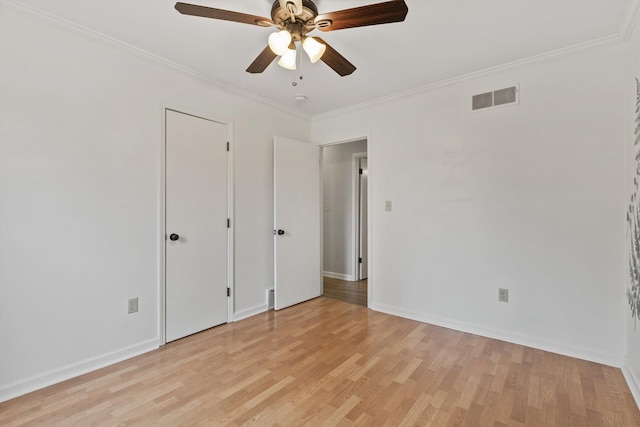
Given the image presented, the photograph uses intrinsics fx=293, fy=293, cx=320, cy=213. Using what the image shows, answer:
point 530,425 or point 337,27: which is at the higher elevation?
point 337,27

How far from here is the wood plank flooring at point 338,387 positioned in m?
1.68

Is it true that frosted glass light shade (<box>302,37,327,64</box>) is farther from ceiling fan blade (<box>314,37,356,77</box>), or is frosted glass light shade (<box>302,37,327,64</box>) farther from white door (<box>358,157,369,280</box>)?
white door (<box>358,157,369,280</box>)

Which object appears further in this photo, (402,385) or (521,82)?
(521,82)

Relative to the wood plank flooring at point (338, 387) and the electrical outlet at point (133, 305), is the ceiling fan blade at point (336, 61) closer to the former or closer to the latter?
the wood plank flooring at point (338, 387)

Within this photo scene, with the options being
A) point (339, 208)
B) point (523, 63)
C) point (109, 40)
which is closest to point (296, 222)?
point (339, 208)

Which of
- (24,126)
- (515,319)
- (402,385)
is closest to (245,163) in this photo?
(24,126)

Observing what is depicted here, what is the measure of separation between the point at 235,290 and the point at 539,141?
10.5 ft

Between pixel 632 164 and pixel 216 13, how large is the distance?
9.47ft

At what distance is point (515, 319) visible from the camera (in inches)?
102

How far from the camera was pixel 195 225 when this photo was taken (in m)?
2.79

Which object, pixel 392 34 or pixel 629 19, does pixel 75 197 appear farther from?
pixel 629 19

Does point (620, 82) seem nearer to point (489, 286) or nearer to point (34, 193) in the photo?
point (489, 286)

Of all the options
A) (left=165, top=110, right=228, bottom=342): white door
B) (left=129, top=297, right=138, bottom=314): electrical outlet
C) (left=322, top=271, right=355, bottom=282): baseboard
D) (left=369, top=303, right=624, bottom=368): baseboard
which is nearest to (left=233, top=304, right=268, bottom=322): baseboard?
(left=165, top=110, right=228, bottom=342): white door

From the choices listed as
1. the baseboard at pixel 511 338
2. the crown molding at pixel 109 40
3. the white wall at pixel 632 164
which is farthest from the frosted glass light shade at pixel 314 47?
the baseboard at pixel 511 338
